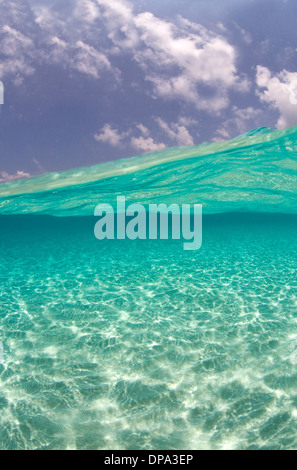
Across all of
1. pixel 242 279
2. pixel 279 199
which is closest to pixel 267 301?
pixel 242 279

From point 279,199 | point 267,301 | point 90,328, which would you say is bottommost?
point 90,328

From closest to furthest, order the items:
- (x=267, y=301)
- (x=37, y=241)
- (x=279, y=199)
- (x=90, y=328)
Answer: (x=90, y=328)
(x=267, y=301)
(x=37, y=241)
(x=279, y=199)

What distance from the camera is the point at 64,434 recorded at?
399 cm

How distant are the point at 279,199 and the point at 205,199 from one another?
602cm

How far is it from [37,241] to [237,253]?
43.7 ft

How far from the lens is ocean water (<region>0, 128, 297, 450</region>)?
4.07 metres

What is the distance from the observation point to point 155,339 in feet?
20.5

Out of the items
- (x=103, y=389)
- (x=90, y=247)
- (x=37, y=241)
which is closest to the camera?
(x=103, y=389)

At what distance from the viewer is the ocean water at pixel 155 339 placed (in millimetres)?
4066

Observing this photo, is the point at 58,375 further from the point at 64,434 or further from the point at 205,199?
the point at 205,199

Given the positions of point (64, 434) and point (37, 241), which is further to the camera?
point (37, 241)
